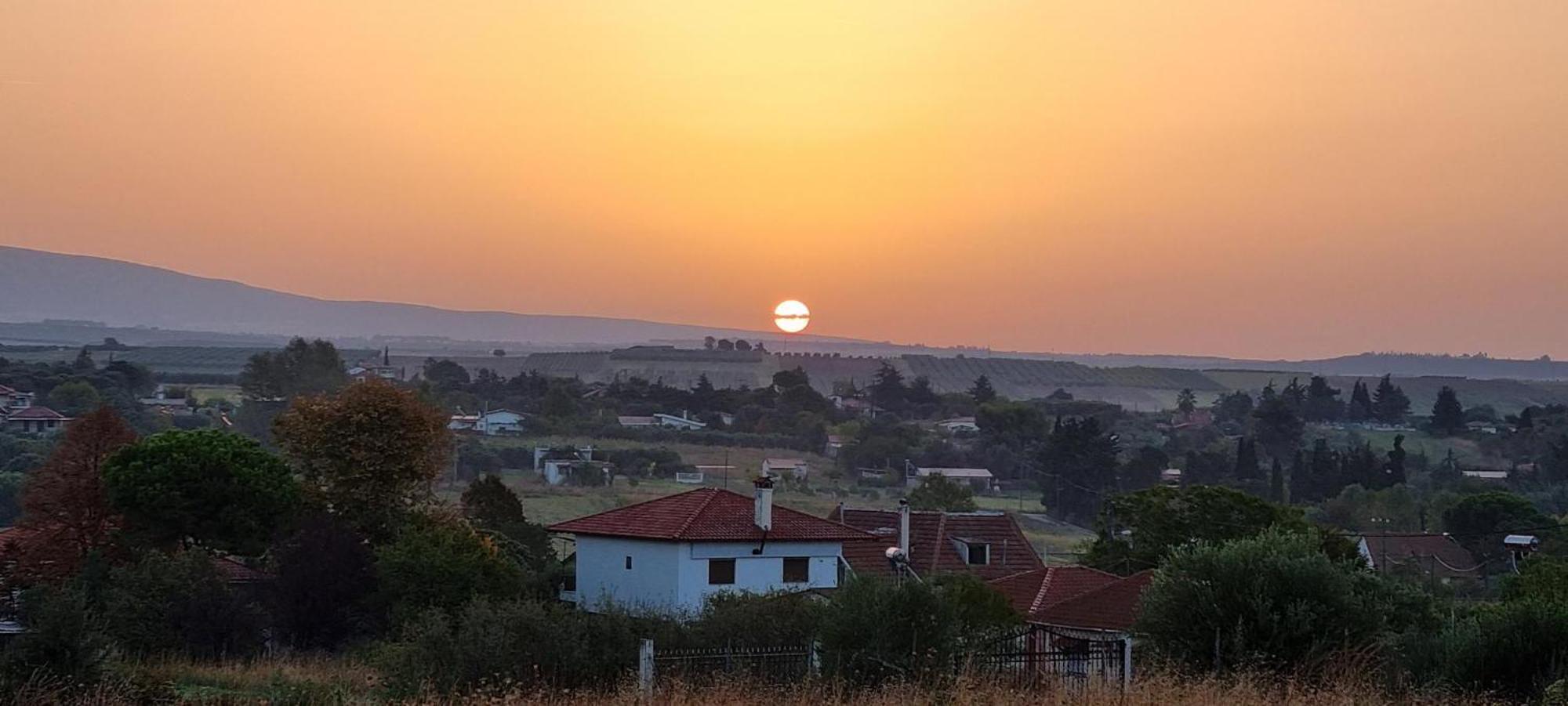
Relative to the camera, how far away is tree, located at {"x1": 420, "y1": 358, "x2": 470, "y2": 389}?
142 m

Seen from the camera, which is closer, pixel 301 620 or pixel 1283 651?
pixel 1283 651

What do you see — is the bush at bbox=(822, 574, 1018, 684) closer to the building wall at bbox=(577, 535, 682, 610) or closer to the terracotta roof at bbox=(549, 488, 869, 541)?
the building wall at bbox=(577, 535, 682, 610)

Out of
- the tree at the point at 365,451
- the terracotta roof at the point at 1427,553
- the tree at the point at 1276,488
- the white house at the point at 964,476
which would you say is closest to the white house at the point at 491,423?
the white house at the point at 964,476

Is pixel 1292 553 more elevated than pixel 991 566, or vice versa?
pixel 1292 553

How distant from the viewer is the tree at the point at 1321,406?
153m

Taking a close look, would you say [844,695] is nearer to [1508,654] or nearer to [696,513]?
[1508,654]

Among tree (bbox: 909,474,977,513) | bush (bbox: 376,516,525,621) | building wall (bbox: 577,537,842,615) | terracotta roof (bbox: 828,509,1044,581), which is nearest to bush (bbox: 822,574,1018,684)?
bush (bbox: 376,516,525,621)

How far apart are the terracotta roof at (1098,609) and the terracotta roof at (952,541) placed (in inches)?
316

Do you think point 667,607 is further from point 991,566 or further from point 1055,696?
point 1055,696

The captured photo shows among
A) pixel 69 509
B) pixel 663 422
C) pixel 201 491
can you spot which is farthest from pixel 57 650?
pixel 663 422

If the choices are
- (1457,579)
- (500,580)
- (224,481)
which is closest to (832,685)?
(500,580)

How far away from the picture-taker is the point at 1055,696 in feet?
42.9

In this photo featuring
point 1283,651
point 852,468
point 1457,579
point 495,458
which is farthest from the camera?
point 852,468

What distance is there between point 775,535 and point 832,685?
20.4 m
